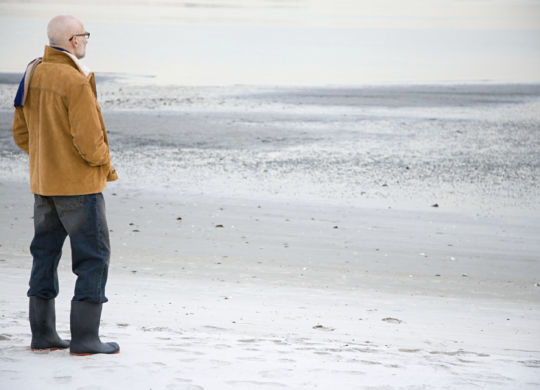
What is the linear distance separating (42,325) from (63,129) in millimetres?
1003

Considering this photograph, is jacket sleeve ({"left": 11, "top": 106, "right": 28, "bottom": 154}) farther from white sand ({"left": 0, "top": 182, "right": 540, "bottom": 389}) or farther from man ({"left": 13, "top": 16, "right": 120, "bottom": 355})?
white sand ({"left": 0, "top": 182, "right": 540, "bottom": 389})

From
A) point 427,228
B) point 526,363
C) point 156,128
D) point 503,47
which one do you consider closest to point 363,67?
point 503,47

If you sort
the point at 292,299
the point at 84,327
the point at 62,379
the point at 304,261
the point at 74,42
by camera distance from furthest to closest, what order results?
the point at 304,261 < the point at 292,299 < the point at 84,327 < the point at 74,42 < the point at 62,379

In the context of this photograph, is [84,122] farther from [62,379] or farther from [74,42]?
[62,379]

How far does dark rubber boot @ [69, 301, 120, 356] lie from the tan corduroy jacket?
0.58 metres

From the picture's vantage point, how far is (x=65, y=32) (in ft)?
11.0

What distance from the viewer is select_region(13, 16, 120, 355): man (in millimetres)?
3279

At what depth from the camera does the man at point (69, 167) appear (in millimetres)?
3279

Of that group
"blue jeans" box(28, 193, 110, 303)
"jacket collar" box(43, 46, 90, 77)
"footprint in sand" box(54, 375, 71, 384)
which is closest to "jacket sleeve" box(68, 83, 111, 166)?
"jacket collar" box(43, 46, 90, 77)

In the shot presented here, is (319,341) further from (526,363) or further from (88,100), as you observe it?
(88,100)

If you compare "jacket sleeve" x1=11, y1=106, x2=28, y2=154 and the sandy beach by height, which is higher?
"jacket sleeve" x1=11, y1=106, x2=28, y2=154

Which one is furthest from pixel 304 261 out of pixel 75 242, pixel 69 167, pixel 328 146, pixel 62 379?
pixel 328 146

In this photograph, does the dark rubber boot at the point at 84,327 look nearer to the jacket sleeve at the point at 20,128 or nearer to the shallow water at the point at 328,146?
the jacket sleeve at the point at 20,128

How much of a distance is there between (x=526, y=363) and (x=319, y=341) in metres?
1.20
